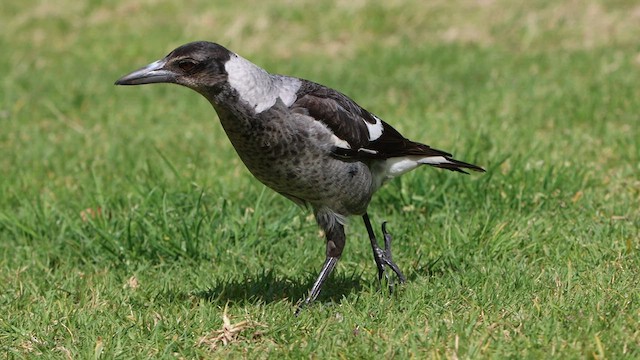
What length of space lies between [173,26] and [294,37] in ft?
4.78

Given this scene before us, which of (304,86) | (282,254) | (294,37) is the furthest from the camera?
(294,37)

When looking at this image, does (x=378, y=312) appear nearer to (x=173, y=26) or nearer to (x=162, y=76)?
(x=162, y=76)

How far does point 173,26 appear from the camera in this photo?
10.5 metres

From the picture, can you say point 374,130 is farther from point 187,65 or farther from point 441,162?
point 187,65

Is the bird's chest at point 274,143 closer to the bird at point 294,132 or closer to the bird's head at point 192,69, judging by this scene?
the bird at point 294,132

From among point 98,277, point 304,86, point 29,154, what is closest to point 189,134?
point 29,154

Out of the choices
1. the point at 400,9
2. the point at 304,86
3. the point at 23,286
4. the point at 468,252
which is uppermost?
the point at 400,9

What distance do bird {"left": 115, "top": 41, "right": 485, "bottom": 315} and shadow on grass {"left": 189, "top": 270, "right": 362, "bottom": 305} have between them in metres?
0.11

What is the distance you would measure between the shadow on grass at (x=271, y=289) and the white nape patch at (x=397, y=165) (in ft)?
1.65

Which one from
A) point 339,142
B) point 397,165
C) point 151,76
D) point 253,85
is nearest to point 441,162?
point 397,165

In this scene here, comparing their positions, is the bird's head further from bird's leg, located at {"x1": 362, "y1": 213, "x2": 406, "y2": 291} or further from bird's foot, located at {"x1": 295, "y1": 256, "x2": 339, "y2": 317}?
bird's leg, located at {"x1": 362, "y1": 213, "x2": 406, "y2": 291}

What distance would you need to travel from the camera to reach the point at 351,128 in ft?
13.8

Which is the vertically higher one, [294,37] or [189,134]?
[294,37]

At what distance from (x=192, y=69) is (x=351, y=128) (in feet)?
2.46
